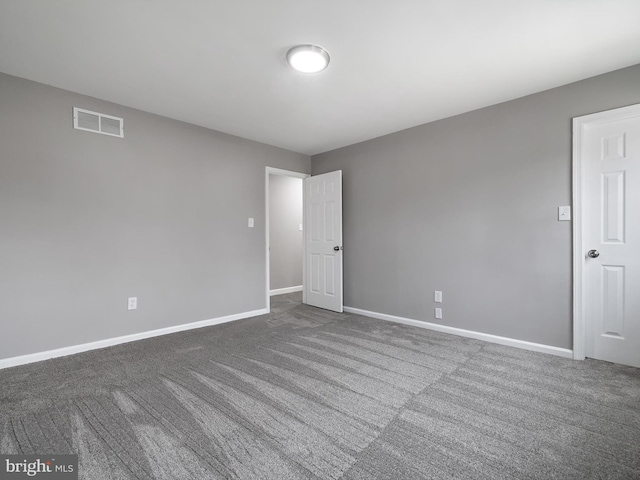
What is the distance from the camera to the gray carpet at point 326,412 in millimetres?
1419

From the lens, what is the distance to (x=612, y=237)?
251 cm

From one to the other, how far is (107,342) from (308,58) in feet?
10.5

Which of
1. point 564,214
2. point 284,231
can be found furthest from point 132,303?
point 564,214

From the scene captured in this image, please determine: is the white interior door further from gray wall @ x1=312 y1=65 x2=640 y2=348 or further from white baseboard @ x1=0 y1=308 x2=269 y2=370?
white baseboard @ x1=0 y1=308 x2=269 y2=370

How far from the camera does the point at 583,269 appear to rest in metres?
2.60

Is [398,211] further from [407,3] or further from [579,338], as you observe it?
[407,3]

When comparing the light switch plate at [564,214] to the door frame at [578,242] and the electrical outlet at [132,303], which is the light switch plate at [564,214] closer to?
the door frame at [578,242]

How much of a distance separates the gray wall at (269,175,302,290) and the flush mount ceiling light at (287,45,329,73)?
356 centimetres

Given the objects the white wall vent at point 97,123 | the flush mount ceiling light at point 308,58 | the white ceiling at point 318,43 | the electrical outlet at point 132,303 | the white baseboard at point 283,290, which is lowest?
the white baseboard at point 283,290

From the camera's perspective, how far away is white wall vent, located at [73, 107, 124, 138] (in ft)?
9.20

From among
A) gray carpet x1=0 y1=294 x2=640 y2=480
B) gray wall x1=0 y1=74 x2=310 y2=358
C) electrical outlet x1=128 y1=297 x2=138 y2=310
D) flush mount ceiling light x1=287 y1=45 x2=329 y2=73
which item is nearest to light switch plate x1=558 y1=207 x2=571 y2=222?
gray carpet x1=0 y1=294 x2=640 y2=480

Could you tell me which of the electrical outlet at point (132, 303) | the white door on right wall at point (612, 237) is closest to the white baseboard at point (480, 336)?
the white door on right wall at point (612, 237)

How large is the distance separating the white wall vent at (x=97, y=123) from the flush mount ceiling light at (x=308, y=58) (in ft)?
6.51

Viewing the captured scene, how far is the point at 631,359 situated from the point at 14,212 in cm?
529
